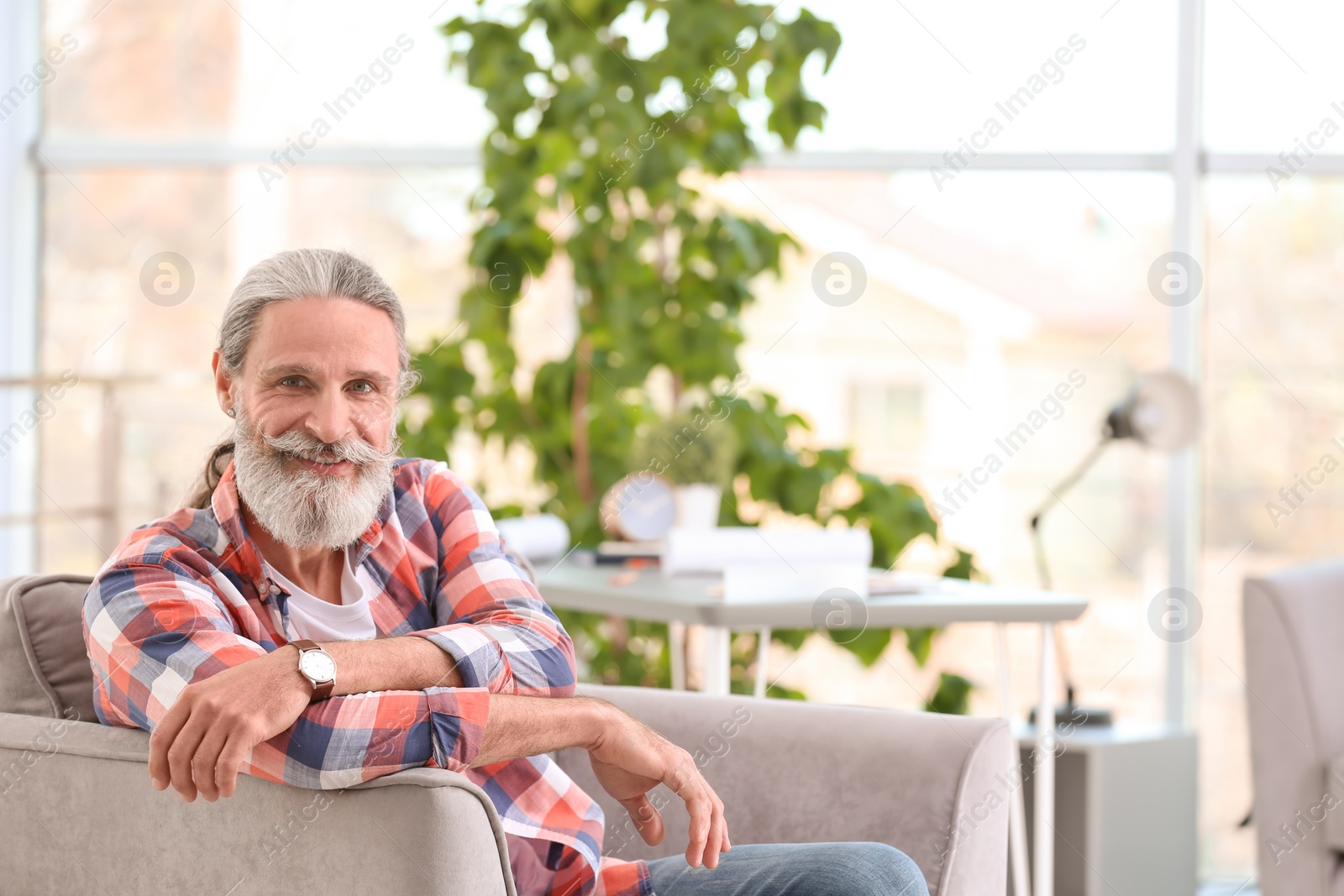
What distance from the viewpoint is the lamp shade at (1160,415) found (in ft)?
9.27

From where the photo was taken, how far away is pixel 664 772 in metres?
1.29

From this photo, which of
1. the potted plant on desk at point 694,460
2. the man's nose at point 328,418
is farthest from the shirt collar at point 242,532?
the potted plant on desk at point 694,460

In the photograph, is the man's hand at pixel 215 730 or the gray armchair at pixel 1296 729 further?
the gray armchair at pixel 1296 729

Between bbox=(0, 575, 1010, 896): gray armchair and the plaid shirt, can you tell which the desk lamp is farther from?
the plaid shirt

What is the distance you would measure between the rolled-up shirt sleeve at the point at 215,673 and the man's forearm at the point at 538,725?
3 centimetres

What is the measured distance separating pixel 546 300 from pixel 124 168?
50.6 inches

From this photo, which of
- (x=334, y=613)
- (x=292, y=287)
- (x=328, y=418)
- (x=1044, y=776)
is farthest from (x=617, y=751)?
(x=1044, y=776)

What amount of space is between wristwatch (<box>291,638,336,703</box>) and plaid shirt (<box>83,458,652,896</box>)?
1cm

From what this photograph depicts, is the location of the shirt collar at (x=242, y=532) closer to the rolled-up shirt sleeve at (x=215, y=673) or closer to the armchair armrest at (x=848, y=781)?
the rolled-up shirt sleeve at (x=215, y=673)

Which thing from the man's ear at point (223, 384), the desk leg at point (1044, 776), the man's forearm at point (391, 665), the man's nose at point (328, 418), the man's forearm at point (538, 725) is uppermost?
the man's ear at point (223, 384)

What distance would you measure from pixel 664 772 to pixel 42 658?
64 centimetres

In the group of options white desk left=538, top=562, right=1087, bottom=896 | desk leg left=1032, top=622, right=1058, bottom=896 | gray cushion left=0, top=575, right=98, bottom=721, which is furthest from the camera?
desk leg left=1032, top=622, right=1058, bottom=896

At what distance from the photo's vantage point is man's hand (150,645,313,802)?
1037 mm

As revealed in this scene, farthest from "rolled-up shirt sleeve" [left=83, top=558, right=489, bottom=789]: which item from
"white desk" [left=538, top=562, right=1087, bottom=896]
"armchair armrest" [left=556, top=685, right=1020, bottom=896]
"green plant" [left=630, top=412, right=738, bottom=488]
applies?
"green plant" [left=630, top=412, right=738, bottom=488]
